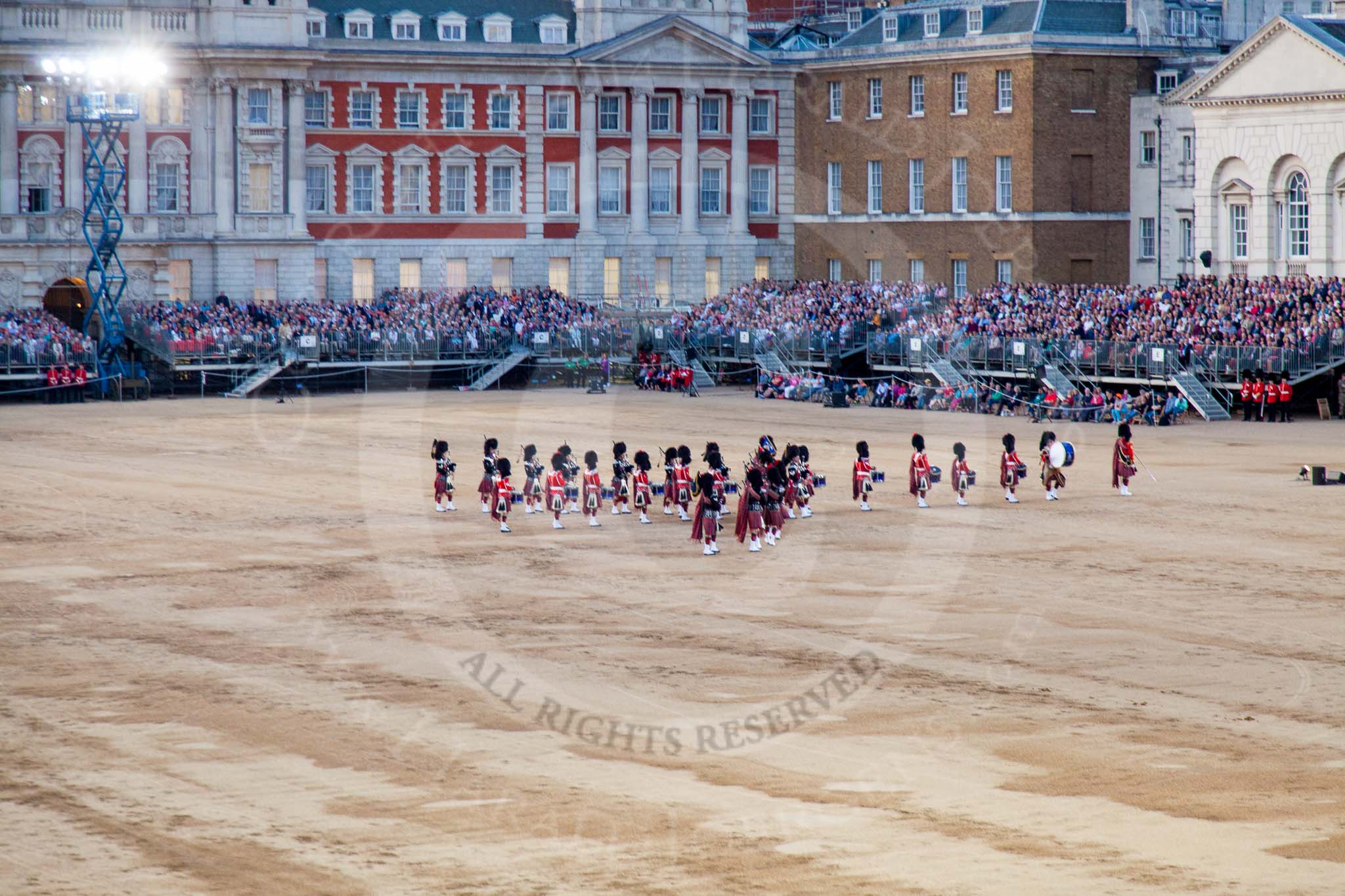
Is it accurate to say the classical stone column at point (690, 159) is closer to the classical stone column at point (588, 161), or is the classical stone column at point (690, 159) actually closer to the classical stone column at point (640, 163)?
the classical stone column at point (640, 163)

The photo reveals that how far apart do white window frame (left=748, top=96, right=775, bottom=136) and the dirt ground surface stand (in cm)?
4450

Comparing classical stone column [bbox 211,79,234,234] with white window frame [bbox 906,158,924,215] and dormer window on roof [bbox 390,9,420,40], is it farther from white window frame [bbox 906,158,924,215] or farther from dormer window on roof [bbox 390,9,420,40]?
white window frame [bbox 906,158,924,215]

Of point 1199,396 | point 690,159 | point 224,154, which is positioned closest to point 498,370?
point 224,154

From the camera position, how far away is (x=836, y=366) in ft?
207

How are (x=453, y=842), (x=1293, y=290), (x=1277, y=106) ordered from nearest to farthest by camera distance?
1. (x=453, y=842)
2. (x=1293, y=290)
3. (x=1277, y=106)

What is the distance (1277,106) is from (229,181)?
36.2m

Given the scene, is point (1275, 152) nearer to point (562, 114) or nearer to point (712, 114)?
point (712, 114)

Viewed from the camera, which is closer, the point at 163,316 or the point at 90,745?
the point at 90,745

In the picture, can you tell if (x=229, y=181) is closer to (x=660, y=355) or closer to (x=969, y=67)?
(x=660, y=355)

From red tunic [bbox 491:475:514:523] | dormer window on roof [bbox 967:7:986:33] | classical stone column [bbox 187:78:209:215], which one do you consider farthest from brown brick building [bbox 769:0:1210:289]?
red tunic [bbox 491:475:514:523]

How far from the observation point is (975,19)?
72.8 m

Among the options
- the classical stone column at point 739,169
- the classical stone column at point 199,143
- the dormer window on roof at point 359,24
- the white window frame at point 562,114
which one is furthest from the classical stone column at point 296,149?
the classical stone column at point 739,169

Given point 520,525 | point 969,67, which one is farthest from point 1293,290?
point 520,525

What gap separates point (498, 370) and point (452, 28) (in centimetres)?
1676
